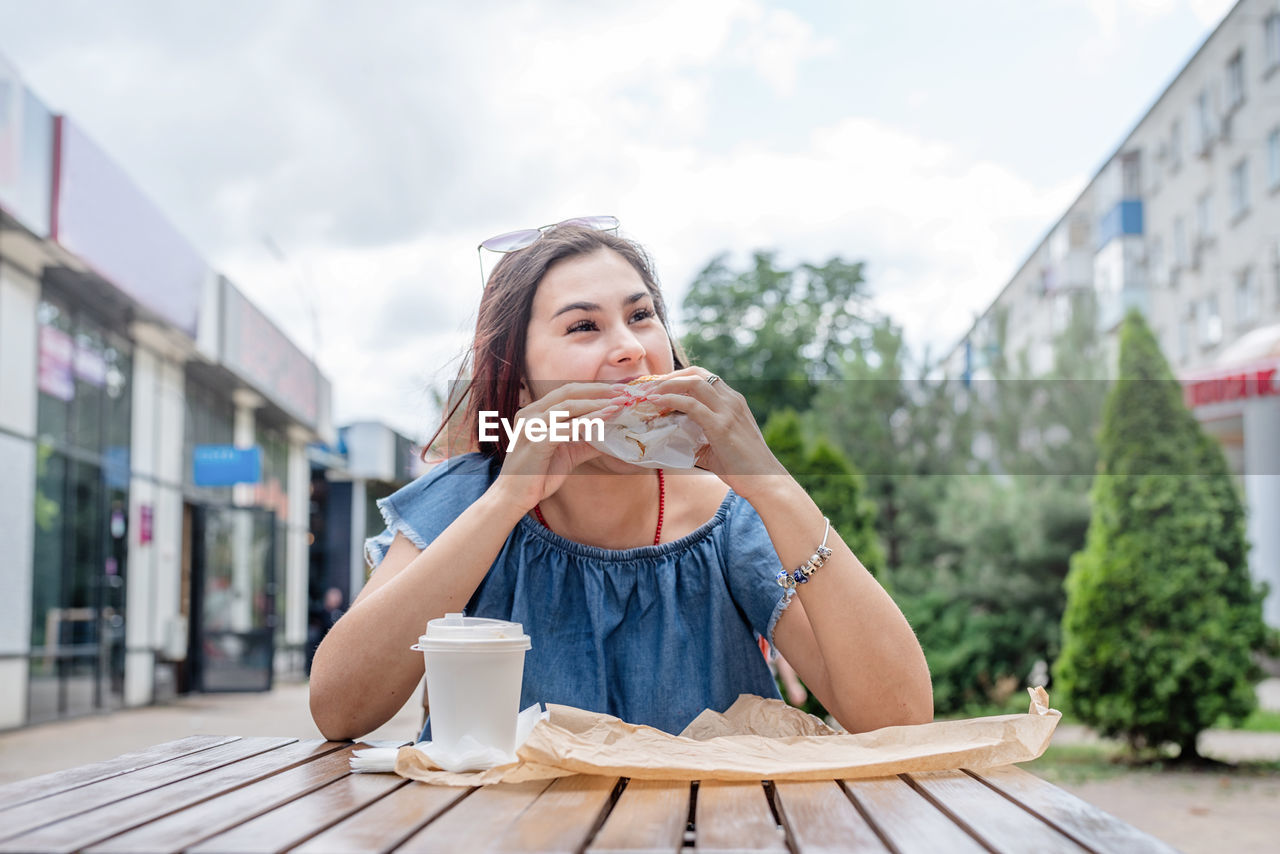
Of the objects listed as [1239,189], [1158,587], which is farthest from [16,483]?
[1239,189]

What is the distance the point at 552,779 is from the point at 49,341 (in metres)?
9.59

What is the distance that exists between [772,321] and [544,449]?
2732 cm

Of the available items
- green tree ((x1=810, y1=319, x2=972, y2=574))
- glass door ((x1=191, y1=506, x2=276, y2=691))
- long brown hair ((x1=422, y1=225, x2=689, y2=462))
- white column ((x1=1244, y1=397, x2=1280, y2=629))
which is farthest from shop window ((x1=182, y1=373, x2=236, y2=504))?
white column ((x1=1244, y1=397, x2=1280, y2=629))

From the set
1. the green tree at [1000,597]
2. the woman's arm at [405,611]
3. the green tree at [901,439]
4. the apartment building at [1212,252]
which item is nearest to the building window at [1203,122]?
the apartment building at [1212,252]

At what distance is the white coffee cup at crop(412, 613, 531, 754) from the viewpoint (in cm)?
127

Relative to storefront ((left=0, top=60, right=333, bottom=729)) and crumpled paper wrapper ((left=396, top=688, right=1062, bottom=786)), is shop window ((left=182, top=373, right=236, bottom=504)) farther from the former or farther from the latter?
crumpled paper wrapper ((left=396, top=688, right=1062, bottom=786))

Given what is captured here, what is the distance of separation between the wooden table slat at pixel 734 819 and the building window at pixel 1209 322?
62.2ft

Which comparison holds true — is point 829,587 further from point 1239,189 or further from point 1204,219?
point 1204,219

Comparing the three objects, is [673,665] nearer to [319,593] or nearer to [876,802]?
[876,802]

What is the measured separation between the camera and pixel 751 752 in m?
1.33

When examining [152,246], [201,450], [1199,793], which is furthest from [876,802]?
[201,450]

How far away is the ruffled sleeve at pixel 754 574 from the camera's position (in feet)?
5.99

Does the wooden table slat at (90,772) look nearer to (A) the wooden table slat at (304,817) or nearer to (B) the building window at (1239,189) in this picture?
(A) the wooden table slat at (304,817)

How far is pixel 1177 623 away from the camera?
7.41 m
